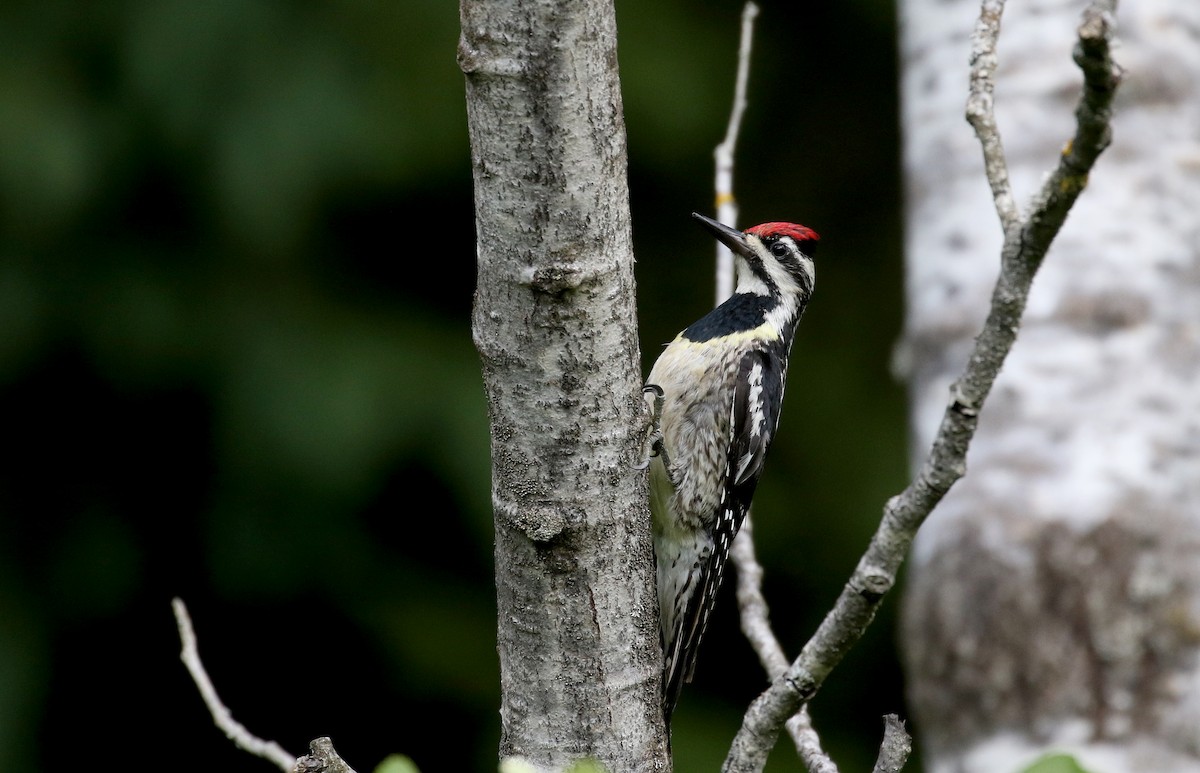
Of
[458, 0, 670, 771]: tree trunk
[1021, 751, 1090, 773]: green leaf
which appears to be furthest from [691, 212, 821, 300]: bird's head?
[1021, 751, 1090, 773]: green leaf

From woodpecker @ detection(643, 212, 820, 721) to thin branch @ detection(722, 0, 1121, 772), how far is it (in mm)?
1184

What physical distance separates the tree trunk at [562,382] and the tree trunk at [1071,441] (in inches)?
27.5

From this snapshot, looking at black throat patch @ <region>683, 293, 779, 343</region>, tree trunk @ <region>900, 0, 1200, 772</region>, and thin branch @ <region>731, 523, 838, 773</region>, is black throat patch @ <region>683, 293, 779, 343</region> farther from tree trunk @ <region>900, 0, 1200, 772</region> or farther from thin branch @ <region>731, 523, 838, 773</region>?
thin branch @ <region>731, 523, 838, 773</region>

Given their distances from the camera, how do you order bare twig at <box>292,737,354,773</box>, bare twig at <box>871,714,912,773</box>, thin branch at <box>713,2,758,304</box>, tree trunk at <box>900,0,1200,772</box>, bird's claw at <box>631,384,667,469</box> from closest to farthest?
1. bare twig at <box>292,737,354,773</box>
2. bare twig at <box>871,714,912,773</box>
3. tree trunk at <box>900,0,1200,772</box>
4. thin branch at <box>713,2,758,304</box>
5. bird's claw at <box>631,384,667,469</box>

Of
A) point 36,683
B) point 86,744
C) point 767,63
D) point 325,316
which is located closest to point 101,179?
point 325,316

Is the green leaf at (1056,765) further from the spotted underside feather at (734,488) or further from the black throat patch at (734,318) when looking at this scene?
the black throat patch at (734,318)

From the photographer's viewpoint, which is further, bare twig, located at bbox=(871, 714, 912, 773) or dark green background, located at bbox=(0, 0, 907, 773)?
dark green background, located at bbox=(0, 0, 907, 773)

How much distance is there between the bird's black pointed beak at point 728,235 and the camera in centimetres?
277

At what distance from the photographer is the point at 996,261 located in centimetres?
248

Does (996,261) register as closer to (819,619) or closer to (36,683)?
(819,619)

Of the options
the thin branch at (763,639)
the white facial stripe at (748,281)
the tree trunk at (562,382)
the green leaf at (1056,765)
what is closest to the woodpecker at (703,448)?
the white facial stripe at (748,281)

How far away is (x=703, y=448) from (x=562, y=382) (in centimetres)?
134

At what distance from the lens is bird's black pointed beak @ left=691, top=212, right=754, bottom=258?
Result: 277cm

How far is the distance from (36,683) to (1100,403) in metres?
3.20
